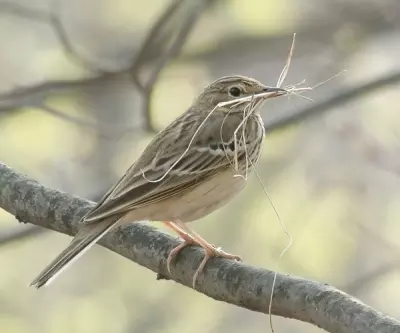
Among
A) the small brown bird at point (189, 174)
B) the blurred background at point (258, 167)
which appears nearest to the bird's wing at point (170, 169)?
the small brown bird at point (189, 174)

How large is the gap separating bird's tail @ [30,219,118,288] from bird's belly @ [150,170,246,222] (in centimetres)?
41

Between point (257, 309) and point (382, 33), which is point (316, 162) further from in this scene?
point (257, 309)

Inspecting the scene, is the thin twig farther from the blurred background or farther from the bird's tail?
the bird's tail

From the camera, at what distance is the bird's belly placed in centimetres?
468

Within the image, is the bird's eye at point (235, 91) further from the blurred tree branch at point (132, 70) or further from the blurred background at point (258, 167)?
the blurred background at point (258, 167)

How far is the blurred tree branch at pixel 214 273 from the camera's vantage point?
3.18 metres

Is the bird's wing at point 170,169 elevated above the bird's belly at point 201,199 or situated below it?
above

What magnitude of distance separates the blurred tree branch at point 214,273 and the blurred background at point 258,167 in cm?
361

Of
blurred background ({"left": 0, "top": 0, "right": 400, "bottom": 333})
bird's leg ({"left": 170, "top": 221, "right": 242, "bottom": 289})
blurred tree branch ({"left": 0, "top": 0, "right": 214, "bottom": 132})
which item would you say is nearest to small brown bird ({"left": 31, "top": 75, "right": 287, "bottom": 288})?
bird's leg ({"left": 170, "top": 221, "right": 242, "bottom": 289})

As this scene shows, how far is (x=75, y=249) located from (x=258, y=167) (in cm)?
503

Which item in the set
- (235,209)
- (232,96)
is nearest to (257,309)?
(232,96)

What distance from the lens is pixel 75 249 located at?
4.23 meters

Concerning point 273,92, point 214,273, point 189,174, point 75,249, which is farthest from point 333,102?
point 75,249

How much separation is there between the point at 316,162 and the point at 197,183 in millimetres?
5449
